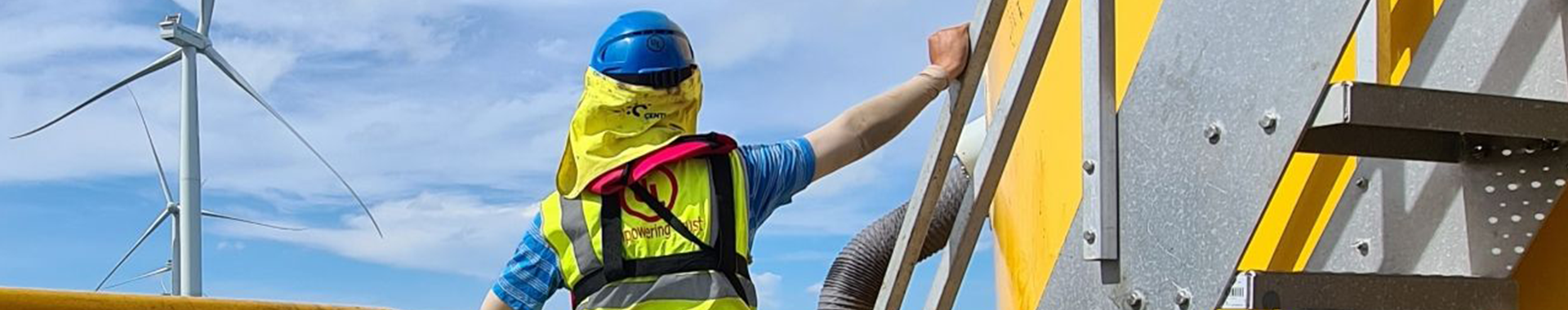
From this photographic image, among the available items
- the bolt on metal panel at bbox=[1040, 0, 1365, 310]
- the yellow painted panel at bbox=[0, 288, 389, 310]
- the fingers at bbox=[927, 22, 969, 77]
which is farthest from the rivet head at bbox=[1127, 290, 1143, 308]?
the yellow painted panel at bbox=[0, 288, 389, 310]

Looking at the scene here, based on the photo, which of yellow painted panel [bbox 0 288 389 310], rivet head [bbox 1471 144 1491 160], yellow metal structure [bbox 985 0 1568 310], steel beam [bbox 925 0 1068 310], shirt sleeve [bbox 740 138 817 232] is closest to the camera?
rivet head [bbox 1471 144 1491 160]

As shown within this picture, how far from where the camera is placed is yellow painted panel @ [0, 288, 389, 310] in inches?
150

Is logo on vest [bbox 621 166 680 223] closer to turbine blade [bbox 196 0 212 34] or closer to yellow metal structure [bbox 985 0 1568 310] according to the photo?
yellow metal structure [bbox 985 0 1568 310]

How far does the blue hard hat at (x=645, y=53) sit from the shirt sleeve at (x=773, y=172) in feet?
0.87

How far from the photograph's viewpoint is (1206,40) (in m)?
2.79

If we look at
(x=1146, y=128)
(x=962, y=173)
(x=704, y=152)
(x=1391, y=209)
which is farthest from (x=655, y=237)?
(x=962, y=173)

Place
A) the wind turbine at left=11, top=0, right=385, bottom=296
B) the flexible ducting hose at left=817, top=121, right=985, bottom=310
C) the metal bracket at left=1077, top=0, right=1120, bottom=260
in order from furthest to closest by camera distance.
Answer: the wind turbine at left=11, top=0, right=385, bottom=296
the flexible ducting hose at left=817, top=121, right=985, bottom=310
the metal bracket at left=1077, top=0, right=1120, bottom=260

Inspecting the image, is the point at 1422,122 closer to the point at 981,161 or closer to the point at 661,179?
the point at 981,161

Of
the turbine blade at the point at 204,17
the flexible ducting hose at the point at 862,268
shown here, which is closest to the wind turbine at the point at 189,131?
the turbine blade at the point at 204,17

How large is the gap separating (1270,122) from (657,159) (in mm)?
1770

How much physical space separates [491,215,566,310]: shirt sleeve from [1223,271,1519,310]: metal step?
6.67ft

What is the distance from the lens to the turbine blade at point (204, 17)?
27.8 metres

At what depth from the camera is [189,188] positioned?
87.6 ft

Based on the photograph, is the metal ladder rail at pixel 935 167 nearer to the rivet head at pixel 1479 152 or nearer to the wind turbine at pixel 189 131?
the rivet head at pixel 1479 152
